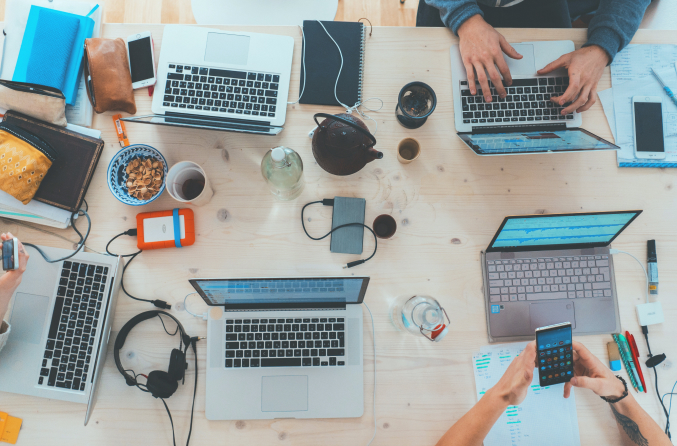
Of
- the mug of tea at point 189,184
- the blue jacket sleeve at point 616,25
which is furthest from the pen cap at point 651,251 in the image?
the mug of tea at point 189,184

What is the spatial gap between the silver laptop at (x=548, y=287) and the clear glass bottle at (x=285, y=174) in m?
0.57

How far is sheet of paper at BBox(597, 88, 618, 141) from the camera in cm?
109

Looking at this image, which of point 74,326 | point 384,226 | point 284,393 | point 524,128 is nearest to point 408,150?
point 384,226

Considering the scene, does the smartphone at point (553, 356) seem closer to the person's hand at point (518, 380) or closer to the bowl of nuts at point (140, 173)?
the person's hand at point (518, 380)

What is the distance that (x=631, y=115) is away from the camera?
109 cm

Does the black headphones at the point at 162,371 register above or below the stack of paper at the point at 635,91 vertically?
below

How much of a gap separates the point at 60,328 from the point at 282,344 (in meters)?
0.58

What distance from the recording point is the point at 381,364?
0.99 metres

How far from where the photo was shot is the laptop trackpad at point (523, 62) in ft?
3.52

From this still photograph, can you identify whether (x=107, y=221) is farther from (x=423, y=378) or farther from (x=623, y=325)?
(x=623, y=325)

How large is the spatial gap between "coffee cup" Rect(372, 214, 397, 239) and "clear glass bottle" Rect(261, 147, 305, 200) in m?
0.24

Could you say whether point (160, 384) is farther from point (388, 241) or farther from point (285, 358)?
point (388, 241)

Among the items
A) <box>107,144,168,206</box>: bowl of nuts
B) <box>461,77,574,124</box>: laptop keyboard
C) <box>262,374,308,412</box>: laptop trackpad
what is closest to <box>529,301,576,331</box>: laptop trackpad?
<box>461,77,574,124</box>: laptop keyboard

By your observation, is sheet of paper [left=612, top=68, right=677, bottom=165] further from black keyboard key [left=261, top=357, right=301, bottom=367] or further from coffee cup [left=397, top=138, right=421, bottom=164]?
black keyboard key [left=261, top=357, right=301, bottom=367]
